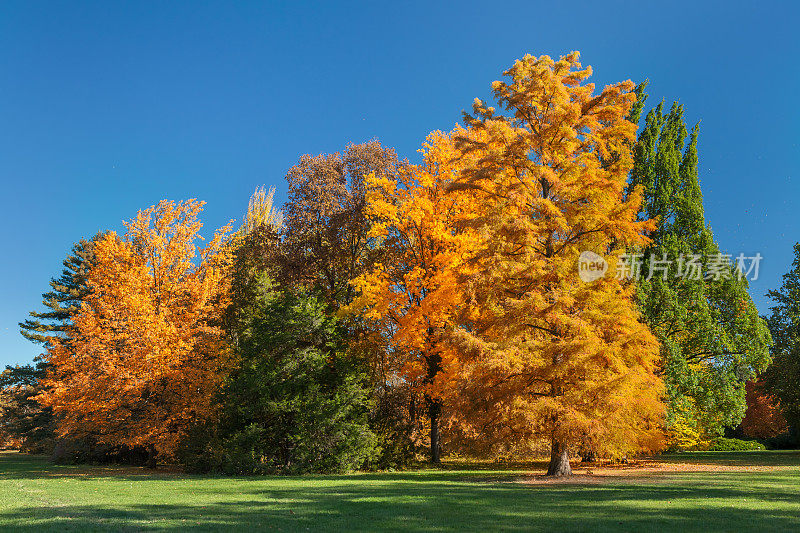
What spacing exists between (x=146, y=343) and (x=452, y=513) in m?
17.7

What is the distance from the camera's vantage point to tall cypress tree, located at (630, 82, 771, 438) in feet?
80.1

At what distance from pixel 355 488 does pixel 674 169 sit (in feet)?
75.6

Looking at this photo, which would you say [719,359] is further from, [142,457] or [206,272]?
[142,457]

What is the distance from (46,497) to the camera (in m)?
12.9

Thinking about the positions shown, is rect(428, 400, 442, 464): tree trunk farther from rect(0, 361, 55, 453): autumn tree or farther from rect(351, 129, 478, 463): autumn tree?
rect(0, 361, 55, 453): autumn tree

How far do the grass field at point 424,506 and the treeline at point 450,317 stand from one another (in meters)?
3.03

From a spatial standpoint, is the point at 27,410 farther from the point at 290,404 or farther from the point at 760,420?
the point at 760,420

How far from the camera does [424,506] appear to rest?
34.3 feet

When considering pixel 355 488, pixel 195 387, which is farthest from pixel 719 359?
pixel 195 387

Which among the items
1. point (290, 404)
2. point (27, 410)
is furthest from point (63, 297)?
point (290, 404)

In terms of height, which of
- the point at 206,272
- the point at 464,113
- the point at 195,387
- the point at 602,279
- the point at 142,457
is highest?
the point at 464,113

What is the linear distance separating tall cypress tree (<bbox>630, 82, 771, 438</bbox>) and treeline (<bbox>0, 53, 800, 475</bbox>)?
10 cm

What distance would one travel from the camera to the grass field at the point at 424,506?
27.1 feet

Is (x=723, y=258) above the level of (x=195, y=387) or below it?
above
